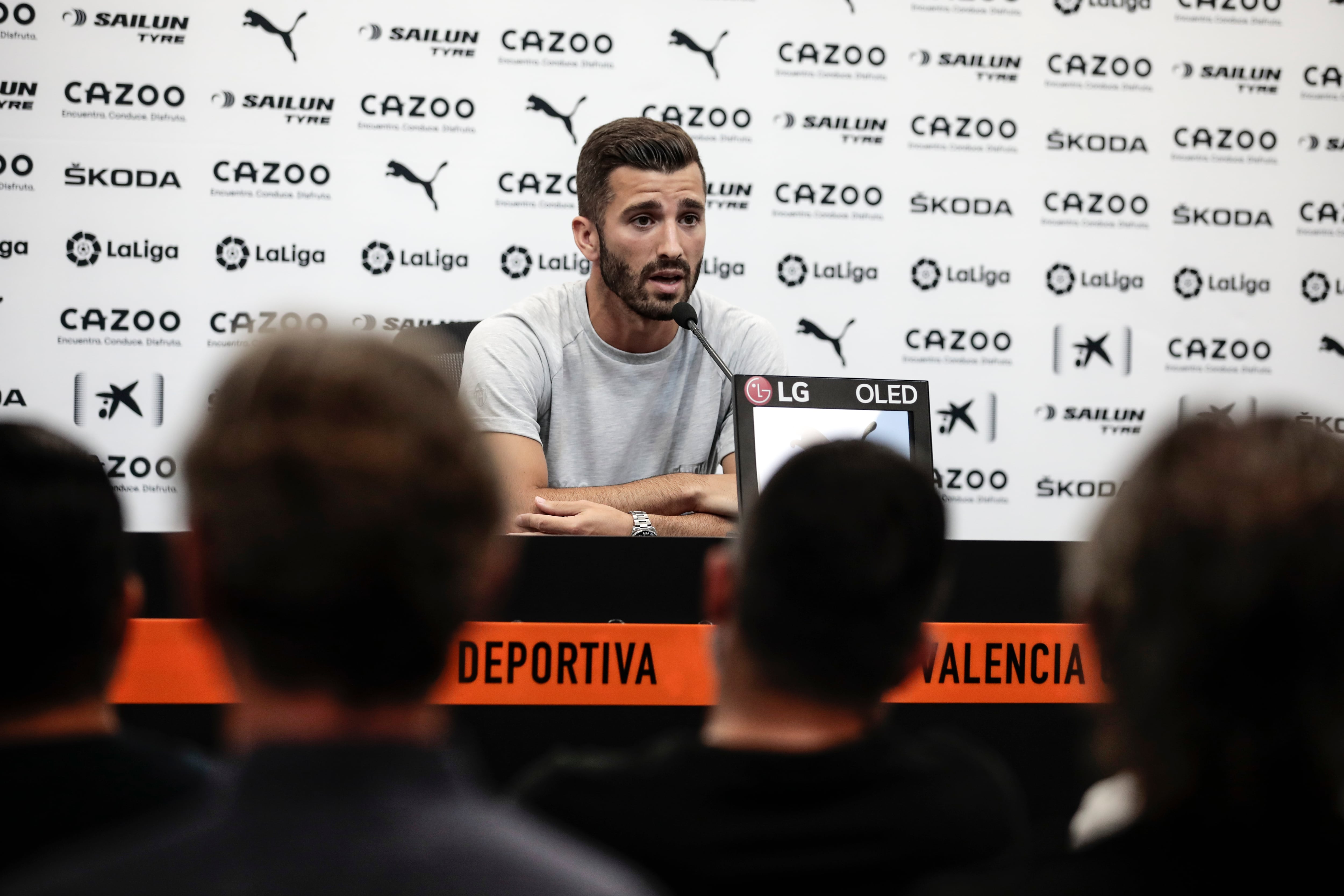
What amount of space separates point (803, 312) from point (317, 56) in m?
1.62

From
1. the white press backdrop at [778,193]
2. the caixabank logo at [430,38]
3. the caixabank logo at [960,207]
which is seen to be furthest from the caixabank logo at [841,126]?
the caixabank logo at [430,38]

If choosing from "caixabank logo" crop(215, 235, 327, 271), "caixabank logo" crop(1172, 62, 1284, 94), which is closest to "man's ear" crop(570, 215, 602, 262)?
"caixabank logo" crop(215, 235, 327, 271)

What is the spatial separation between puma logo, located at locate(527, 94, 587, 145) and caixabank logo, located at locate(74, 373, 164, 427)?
4.41 ft

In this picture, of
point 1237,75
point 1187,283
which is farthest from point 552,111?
point 1237,75

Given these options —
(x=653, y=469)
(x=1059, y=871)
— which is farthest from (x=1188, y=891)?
(x=653, y=469)

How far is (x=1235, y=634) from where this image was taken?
0.52 meters

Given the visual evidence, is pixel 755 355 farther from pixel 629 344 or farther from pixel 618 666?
pixel 618 666

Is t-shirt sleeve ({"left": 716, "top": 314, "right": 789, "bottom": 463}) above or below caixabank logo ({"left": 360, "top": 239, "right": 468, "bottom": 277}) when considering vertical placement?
below

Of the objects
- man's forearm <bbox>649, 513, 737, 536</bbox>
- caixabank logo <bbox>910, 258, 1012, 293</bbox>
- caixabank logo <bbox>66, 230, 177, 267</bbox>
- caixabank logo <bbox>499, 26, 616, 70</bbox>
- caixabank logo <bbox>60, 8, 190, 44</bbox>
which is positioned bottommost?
man's forearm <bbox>649, 513, 737, 536</bbox>

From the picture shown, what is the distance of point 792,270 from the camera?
3.48m

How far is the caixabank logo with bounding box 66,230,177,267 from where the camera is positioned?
128 inches

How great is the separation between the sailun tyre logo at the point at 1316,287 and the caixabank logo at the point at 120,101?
3.51 meters

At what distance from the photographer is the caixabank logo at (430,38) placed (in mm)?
3332

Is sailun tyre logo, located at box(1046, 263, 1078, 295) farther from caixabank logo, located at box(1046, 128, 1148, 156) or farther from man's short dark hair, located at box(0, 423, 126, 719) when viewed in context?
man's short dark hair, located at box(0, 423, 126, 719)
